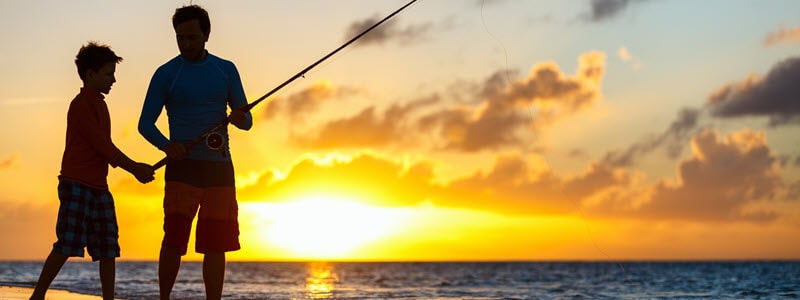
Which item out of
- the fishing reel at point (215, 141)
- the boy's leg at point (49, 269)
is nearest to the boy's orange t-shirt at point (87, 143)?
the boy's leg at point (49, 269)

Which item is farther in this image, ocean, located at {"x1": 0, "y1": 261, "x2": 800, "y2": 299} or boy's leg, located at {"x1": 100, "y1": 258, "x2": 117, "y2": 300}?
ocean, located at {"x1": 0, "y1": 261, "x2": 800, "y2": 299}

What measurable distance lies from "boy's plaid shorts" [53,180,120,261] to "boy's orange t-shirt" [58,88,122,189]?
0.07 m

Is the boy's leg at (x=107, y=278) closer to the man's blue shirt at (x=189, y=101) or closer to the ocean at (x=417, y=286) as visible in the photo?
the man's blue shirt at (x=189, y=101)

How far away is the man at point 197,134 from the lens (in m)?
5.45

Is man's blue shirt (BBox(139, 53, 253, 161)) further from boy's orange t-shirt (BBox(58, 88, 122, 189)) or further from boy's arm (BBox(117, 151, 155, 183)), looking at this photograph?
boy's orange t-shirt (BBox(58, 88, 122, 189))

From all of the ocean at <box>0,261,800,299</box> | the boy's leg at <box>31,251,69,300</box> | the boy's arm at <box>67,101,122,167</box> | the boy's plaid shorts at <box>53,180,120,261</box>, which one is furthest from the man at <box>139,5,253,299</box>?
the ocean at <box>0,261,800,299</box>

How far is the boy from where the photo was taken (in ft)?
19.6

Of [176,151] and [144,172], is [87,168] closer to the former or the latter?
[144,172]

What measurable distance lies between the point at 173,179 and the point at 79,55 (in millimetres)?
1178

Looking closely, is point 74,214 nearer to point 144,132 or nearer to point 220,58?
point 144,132

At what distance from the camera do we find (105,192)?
615 cm

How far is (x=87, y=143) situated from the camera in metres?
5.98

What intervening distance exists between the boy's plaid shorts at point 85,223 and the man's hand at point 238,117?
1.19 m

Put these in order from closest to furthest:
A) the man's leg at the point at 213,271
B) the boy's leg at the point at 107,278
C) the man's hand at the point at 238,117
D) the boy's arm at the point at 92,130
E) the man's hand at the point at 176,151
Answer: the man's hand at the point at 176,151 → the man's hand at the point at 238,117 → the man's leg at the point at 213,271 → the boy's arm at the point at 92,130 → the boy's leg at the point at 107,278
